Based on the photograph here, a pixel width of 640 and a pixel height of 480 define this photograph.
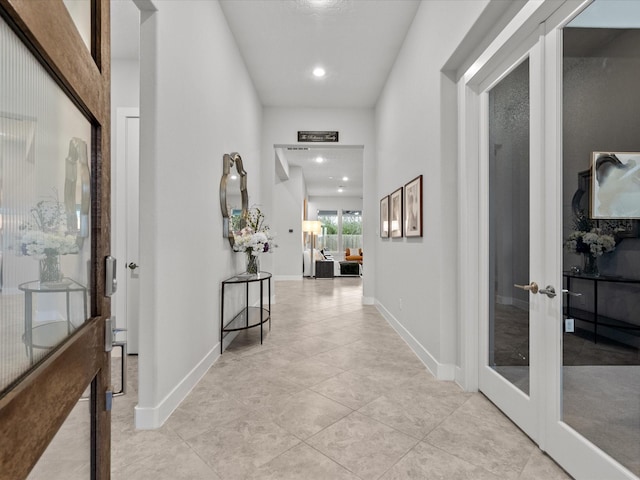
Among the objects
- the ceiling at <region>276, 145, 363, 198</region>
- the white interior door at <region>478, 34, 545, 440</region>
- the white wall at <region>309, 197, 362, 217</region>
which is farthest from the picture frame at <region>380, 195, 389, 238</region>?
the white wall at <region>309, 197, 362, 217</region>

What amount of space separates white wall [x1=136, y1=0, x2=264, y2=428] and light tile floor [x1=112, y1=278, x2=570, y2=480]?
0.26m

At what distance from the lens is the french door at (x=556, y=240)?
135 cm

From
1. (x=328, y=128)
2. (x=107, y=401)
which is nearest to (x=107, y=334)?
(x=107, y=401)

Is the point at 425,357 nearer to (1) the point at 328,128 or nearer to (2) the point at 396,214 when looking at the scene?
(2) the point at 396,214

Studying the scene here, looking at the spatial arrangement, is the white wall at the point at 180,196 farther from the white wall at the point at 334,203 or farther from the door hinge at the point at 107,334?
the white wall at the point at 334,203

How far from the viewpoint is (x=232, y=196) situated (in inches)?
137

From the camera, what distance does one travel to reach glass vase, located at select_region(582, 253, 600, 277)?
1.46 meters

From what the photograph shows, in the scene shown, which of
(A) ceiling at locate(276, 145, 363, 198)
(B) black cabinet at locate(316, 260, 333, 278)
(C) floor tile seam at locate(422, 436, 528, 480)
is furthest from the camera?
(B) black cabinet at locate(316, 260, 333, 278)

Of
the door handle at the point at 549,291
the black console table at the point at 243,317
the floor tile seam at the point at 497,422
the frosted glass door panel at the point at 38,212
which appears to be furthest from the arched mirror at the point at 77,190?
the black console table at the point at 243,317

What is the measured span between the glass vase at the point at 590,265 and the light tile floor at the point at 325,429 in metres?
0.96

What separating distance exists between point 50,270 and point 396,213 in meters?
3.57

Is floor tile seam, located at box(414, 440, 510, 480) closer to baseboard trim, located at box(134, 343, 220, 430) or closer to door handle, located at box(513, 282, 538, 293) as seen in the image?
door handle, located at box(513, 282, 538, 293)

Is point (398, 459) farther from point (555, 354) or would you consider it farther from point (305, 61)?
point (305, 61)

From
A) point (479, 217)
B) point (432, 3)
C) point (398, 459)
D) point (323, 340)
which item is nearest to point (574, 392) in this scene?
point (398, 459)
